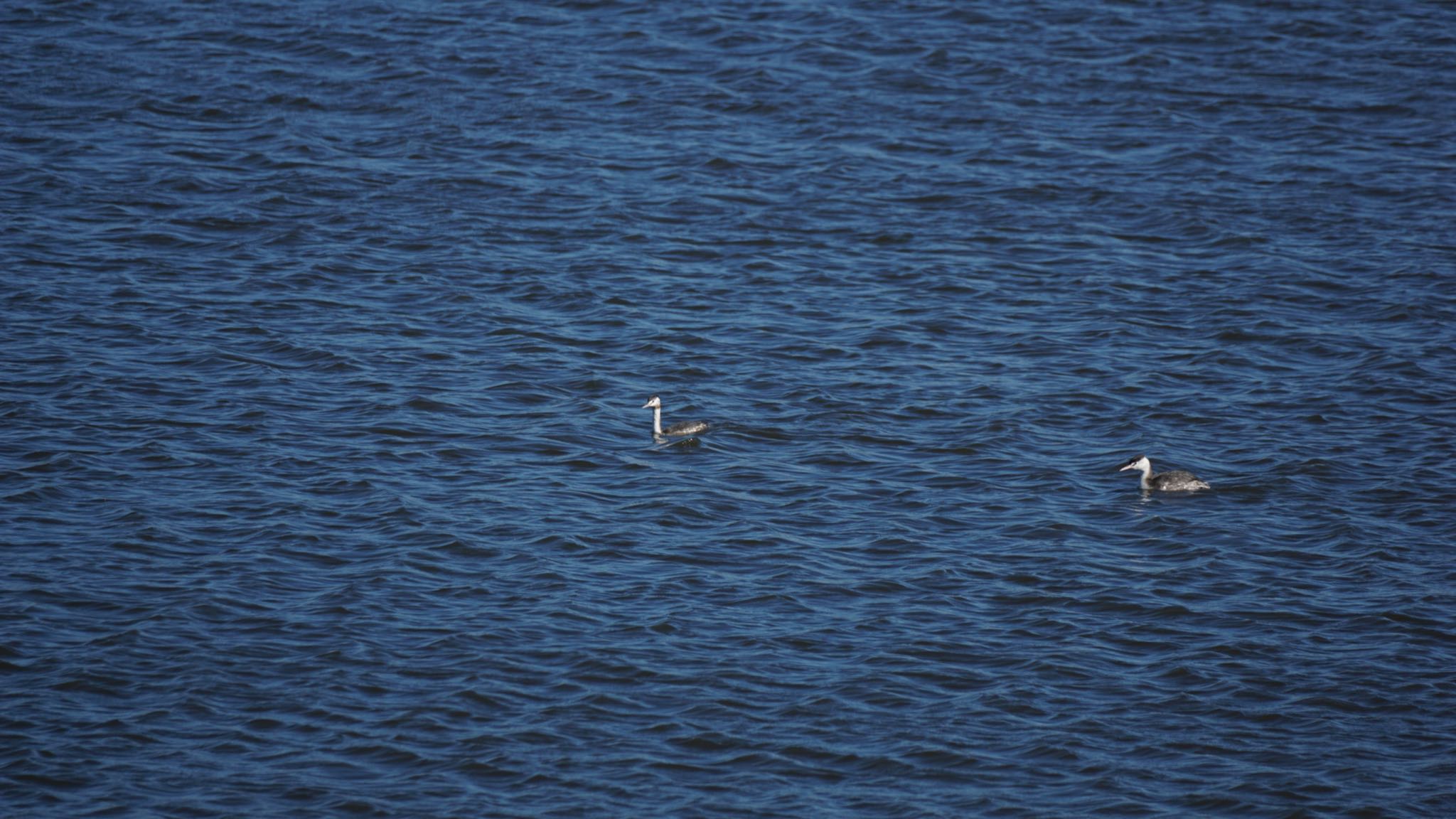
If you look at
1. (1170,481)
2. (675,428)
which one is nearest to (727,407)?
(675,428)

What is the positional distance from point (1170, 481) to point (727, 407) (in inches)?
215

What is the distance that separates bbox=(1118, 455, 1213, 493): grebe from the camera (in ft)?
60.4

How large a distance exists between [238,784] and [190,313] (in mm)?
10200

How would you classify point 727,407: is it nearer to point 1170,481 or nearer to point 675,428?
point 675,428

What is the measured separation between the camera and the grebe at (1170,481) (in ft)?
60.4

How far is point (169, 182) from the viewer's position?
82.6ft

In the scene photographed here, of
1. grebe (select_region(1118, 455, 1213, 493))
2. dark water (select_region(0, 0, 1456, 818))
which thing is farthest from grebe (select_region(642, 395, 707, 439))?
grebe (select_region(1118, 455, 1213, 493))

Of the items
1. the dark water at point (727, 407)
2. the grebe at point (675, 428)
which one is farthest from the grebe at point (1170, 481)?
the grebe at point (675, 428)

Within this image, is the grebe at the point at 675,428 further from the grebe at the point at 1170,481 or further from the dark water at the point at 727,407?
the grebe at the point at 1170,481

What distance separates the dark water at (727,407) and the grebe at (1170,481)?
0.86 ft

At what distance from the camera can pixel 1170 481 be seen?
18406mm

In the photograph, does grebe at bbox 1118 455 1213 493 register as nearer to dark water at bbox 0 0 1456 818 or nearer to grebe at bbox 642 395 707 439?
dark water at bbox 0 0 1456 818

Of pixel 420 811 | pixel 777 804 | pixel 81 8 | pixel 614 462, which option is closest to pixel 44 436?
pixel 614 462

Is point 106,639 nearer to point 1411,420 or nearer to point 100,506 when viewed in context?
point 100,506
